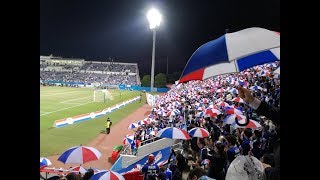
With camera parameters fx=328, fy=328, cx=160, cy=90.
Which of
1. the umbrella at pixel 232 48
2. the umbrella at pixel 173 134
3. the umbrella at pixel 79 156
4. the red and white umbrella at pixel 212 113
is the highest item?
the umbrella at pixel 232 48

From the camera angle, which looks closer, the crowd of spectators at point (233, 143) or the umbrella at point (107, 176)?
the crowd of spectators at point (233, 143)

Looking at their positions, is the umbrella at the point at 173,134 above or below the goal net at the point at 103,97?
above

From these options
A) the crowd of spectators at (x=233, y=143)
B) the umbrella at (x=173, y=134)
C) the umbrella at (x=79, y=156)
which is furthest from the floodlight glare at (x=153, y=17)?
the umbrella at (x=79, y=156)

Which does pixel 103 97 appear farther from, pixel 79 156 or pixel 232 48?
pixel 232 48

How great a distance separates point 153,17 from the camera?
36.1 meters

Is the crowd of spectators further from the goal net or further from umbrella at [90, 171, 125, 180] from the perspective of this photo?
the goal net

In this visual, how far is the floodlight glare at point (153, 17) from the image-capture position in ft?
118

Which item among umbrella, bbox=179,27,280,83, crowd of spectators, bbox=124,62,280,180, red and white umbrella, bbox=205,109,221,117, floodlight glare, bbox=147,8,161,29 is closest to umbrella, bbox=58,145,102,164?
crowd of spectators, bbox=124,62,280,180

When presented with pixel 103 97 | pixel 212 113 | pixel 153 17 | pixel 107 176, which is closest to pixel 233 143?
pixel 107 176

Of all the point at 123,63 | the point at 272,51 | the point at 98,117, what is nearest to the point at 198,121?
the point at 272,51

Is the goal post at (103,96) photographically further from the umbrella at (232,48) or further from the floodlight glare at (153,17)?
the umbrella at (232,48)
